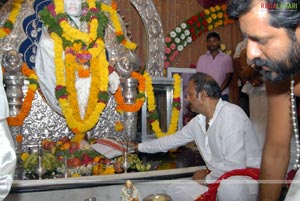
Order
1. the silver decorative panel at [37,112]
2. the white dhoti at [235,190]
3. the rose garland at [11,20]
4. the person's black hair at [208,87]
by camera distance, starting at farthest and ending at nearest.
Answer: the rose garland at [11,20] → the silver decorative panel at [37,112] → the person's black hair at [208,87] → the white dhoti at [235,190]

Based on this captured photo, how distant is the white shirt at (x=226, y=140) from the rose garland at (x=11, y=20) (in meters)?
2.92

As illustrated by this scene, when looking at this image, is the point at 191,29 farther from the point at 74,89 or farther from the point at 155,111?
the point at 74,89

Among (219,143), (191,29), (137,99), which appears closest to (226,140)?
(219,143)

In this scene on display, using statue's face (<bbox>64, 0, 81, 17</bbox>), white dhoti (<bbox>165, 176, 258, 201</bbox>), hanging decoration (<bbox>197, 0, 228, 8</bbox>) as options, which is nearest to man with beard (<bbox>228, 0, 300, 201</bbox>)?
white dhoti (<bbox>165, 176, 258, 201</bbox>)

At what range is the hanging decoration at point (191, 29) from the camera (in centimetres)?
639

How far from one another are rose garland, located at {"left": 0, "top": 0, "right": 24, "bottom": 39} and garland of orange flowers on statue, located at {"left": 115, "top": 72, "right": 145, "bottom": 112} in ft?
5.32

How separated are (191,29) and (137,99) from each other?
7.62 feet

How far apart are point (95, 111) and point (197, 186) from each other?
6.72 ft

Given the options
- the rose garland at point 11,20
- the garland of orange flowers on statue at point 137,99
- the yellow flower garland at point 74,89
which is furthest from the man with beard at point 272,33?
the rose garland at point 11,20

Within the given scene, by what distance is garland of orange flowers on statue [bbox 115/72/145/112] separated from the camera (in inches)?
193

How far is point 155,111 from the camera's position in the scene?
502 cm

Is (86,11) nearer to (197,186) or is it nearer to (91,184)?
(91,184)

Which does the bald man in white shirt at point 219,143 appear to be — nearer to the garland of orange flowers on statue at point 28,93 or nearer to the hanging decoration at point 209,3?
the garland of orange flowers on statue at point 28,93

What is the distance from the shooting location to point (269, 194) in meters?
1.61
